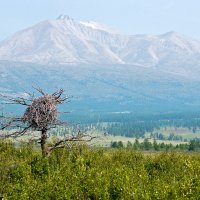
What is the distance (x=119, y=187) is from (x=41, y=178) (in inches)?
514

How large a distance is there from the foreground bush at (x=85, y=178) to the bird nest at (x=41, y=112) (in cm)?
417

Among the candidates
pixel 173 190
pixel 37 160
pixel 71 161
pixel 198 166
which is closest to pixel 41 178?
pixel 37 160

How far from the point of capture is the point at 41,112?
45219 millimetres

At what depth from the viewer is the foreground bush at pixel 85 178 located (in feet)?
111

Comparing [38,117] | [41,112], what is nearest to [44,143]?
[38,117]

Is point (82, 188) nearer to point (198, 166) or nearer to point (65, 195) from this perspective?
point (65, 195)

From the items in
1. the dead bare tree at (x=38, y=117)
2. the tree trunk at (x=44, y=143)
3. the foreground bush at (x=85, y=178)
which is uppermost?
the dead bare tree at (x=38, y=117)

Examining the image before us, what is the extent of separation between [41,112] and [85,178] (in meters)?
9.16

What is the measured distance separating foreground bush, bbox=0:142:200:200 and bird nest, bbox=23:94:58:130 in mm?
4172

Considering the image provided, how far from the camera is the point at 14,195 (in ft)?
117

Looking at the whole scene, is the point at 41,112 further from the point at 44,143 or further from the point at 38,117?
the point at 44,143

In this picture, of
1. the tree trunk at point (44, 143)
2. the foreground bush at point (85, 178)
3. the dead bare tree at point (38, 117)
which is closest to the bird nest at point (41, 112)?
the dead bare tree at point (38, 117)

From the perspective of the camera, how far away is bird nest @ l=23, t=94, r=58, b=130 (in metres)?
45.0

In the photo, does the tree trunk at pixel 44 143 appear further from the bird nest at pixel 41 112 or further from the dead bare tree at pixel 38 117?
the bird nest at pixel 41 112
